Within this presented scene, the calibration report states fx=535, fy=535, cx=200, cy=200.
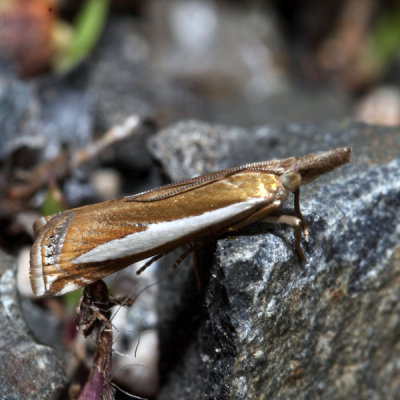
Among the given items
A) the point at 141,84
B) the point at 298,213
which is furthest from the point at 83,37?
the point at 298,213

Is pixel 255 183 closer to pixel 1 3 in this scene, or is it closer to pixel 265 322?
pixel 265 322

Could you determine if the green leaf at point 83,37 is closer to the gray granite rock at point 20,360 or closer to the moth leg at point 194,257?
the gray granite rock at point 20,360

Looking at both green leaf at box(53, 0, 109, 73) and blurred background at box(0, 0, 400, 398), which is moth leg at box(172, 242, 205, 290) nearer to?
blurred background at box(0, 0, 400, 398)

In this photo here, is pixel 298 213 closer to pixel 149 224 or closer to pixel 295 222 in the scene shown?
pixel 295 222

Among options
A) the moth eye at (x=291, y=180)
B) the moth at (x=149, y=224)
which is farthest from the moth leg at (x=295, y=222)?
the moth eye at (x=291, y=180)

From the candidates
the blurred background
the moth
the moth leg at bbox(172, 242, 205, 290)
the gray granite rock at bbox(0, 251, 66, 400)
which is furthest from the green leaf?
the moth leg at bbox(172, 242, 205, 290)

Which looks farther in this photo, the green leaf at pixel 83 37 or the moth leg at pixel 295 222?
the green leaf at pixel 83 37

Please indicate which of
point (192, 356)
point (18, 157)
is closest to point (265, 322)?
point (192, 356)
